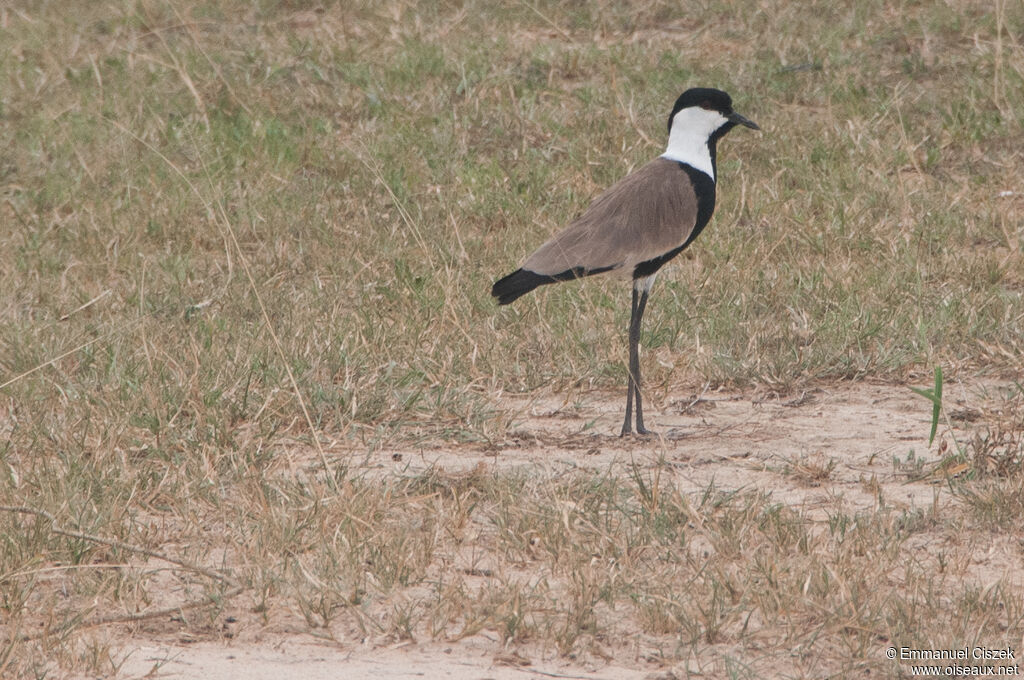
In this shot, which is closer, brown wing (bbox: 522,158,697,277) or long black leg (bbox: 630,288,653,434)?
long black leg (bbox: 630,288,653,434)

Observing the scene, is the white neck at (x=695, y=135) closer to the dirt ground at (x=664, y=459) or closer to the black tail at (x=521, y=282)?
the black tail at (x=521, y=282)

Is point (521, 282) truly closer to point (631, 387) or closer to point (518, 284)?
point (518, 284)

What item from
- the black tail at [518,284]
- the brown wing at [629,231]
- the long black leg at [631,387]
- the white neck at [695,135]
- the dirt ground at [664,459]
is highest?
the white neck at [695,135]

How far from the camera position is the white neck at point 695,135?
507 centimetres

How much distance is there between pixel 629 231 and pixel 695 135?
0.49m

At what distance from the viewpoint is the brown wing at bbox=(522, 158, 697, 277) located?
4.80m

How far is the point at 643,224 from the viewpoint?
4867 millimetres

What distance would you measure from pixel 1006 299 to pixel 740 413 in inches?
55.5

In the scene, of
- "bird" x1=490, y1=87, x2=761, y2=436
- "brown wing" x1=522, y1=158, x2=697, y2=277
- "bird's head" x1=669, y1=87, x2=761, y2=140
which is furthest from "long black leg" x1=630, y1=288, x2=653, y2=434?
"bird's head" x1=669, y1=87, x2=761, y2=140

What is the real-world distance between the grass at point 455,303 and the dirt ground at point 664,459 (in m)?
0.08

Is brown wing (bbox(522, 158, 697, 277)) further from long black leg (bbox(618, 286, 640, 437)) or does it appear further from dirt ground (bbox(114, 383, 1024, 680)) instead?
dirt ground (bbox(114, 383, 1024, 680))

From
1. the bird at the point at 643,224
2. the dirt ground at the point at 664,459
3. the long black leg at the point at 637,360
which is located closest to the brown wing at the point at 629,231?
the bird at the point at 643,224

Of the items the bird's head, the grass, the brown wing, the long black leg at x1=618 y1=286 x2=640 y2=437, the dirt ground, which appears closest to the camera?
the dirt ground

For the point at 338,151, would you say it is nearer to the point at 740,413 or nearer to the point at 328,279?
the point at 328,279
